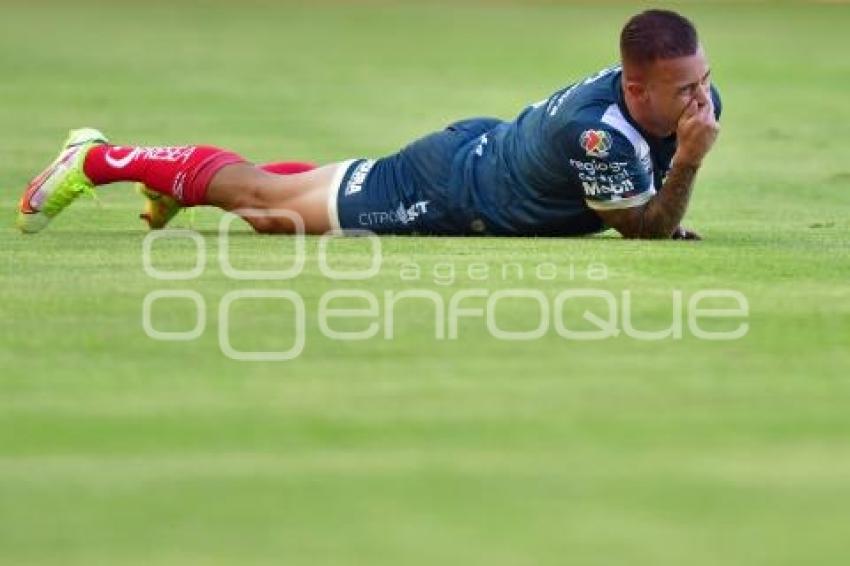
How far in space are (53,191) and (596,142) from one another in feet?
5.85

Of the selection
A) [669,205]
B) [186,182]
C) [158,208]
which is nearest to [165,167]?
[186,182]

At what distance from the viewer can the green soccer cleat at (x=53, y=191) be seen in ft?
24.4

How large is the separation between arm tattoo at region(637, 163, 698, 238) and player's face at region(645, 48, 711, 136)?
161 mm

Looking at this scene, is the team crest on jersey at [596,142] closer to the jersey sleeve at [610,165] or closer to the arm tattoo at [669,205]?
the jersey sleeve at [610,165]

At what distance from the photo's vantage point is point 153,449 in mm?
3902

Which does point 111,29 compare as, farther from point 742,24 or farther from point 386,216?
point 386,216

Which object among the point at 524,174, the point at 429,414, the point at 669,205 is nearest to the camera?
the point at 429,414

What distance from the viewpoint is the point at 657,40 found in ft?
22.2

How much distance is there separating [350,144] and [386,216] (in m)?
4.09

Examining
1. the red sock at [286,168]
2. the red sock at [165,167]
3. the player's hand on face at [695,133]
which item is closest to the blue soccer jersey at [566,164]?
the player's hand on face at [695,133]

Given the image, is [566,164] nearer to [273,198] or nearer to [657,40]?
[657,40]

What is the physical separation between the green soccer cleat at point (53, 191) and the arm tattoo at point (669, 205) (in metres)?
1.79

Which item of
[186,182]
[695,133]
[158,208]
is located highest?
[695,133]

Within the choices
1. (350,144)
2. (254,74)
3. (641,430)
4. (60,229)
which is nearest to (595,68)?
(254,74)
